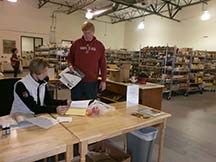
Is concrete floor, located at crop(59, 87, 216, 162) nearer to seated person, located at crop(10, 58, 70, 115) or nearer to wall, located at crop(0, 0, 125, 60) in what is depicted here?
seated person, located at crop(10, 58, 70, 115)

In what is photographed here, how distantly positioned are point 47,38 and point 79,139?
478 inches

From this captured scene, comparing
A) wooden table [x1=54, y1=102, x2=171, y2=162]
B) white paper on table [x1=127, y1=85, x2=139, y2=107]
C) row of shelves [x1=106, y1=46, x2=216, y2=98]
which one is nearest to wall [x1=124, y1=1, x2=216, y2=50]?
row of shelves [x1=106, y1=46, x2=216, y2=98]

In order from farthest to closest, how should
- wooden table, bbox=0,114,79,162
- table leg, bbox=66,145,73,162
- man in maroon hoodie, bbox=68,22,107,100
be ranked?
man in maroon hoodie, bbox=68,22,107,100 → table leg, bbox=66,145,73,162 → wooden table, bbox=0,114,79,162

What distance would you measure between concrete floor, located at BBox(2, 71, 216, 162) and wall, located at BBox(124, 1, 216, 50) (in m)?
5.24

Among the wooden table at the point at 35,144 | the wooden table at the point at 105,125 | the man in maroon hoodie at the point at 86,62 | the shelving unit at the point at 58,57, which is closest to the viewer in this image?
the wooden table at the point at 35,144

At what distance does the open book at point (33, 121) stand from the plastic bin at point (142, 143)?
0.90 metres

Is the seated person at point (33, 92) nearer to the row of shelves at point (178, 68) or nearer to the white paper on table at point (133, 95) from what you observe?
the white paper on table at point (133, 95)

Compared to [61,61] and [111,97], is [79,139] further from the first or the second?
A: [61,61]

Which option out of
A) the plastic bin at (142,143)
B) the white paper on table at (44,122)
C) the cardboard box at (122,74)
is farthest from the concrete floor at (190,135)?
the white paper on table at (44,122)

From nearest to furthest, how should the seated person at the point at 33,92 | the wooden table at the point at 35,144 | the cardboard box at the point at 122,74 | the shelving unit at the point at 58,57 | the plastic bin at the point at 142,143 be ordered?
the wooden table at the point at 35,144
the seated person at the point at 33,92
the plastic bin at the point at 142,143
the cardboard box at the point at 122,74
the shelving unit at the point at 58,57

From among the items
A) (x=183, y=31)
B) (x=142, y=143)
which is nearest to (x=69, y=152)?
(x=142, y=143)

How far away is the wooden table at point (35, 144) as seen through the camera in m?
1.02

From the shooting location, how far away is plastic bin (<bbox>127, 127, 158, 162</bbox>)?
189 centimetres

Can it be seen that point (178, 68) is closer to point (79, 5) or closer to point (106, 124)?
point (106, 124)
